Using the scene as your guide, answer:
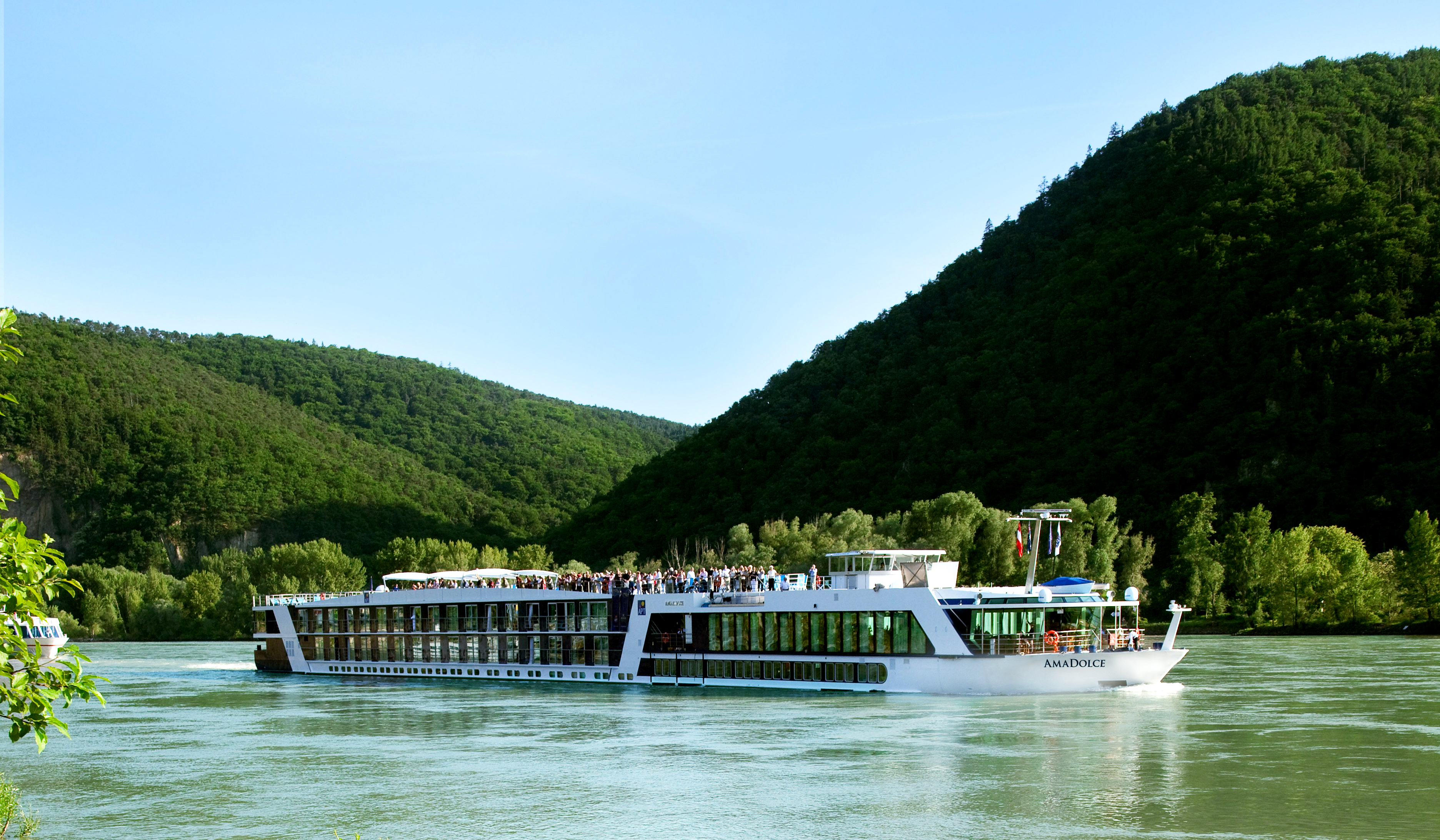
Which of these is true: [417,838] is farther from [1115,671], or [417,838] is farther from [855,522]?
[855,522]

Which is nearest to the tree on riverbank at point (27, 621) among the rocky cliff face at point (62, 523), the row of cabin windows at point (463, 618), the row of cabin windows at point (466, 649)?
the row of cabin windows at point (466, 649)

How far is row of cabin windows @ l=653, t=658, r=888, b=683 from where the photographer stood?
40.0 meters

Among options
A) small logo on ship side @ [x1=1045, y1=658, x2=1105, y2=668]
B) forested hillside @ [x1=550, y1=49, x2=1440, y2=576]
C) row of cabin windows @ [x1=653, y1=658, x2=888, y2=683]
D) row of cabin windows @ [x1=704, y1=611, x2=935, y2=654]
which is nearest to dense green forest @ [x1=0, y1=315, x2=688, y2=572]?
forested hillside @ [x1=550, y1=49, x2=1440, y2=576]

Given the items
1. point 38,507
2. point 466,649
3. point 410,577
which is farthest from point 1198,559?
point 38,507

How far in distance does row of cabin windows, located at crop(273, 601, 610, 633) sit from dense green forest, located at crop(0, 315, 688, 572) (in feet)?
220

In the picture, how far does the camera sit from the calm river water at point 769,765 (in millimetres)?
20422

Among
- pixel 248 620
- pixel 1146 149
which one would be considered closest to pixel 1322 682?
pixel 248 620

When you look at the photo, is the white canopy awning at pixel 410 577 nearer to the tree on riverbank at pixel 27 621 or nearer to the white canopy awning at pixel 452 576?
the white canopy awning at pixel 452 576

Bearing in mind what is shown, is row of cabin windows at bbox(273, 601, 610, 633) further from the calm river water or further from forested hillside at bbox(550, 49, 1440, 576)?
forested hillside at bbox(550, 49, 1440, 576)

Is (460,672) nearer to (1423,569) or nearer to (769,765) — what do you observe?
(769,765)

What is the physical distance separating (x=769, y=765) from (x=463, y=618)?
29.0 m

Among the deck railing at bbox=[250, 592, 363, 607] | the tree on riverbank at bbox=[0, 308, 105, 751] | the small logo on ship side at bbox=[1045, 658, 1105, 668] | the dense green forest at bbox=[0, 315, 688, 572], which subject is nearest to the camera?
the tree on riverbank at bbox=[0, 308, 105, 751]

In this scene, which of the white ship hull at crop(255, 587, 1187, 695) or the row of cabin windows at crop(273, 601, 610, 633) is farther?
→ the row of cabin windows at crop(273, 601, 610, 633)

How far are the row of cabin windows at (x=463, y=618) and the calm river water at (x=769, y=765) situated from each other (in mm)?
6151
